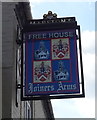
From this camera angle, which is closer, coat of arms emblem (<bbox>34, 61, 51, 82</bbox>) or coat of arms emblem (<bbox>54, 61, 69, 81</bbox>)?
coat of arms emblem (<bbox>54, 61, 69, 81</bbox>)

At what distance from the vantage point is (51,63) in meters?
13.2

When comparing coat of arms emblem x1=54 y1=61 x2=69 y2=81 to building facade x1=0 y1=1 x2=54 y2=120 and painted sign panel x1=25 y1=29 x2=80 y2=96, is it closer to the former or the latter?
painted sign panel x1=25 y1=29 x2=80 y2=96

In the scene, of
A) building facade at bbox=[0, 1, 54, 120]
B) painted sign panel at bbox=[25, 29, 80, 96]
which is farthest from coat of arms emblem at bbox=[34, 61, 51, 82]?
building facade at bbox=[0, 1, 54, 120]

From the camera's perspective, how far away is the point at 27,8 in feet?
50.7

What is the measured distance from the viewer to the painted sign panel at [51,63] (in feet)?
42.2

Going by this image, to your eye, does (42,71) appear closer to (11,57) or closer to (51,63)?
(51,63)

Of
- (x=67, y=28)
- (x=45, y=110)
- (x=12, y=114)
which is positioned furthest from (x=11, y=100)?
(x=45, y=110)

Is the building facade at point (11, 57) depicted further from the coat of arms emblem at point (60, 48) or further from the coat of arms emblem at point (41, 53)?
the coat of arms emblem at point (60, 48)

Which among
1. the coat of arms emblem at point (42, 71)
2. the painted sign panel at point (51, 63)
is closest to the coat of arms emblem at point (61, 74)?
the painted sign panel at point (51, 63)

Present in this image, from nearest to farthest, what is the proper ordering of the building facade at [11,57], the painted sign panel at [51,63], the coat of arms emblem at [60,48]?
the painted sign panel at [51,63] → the building facade at [11,57] → the coat of arms emblem at [60,48]

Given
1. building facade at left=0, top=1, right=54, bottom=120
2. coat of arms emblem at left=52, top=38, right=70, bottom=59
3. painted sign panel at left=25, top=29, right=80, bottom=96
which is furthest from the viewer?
coat of arms emblem at left=52, top=38, right=70, bottom=59

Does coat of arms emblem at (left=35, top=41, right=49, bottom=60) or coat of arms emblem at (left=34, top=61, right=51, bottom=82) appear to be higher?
coat of arms emblem at (left=35, top=41, right=49, bottom=60)

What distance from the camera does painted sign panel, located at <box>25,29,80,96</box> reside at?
12.9 meters

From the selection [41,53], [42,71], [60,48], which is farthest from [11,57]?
[60,48]
